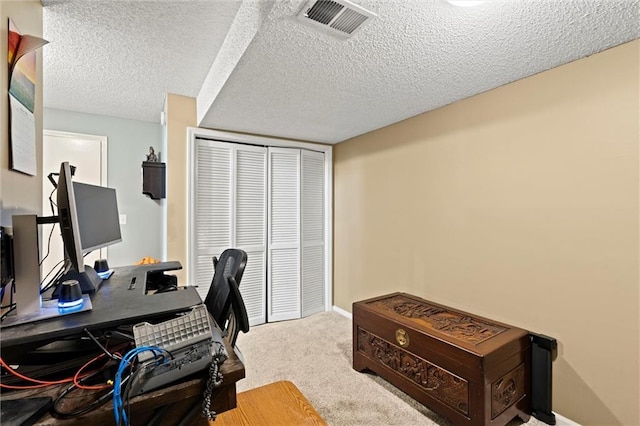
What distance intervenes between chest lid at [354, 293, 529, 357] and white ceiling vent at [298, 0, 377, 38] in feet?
5.72

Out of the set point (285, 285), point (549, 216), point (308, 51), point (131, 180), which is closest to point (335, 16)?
point (308, 51)

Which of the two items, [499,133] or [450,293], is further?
[450,293]

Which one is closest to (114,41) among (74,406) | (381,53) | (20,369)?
(381,53)

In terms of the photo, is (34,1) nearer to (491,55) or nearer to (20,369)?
(20,369)

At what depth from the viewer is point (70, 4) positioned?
1.61 meters

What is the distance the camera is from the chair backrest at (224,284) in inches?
59.2

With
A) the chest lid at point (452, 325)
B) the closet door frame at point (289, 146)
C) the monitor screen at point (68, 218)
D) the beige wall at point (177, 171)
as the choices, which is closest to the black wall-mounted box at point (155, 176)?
the beige wall at point (177, 171)

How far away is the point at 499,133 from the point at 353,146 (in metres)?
1.64

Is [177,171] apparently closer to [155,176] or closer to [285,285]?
[155,176]

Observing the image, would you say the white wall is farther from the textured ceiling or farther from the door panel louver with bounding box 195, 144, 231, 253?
the door panel louver with bounding box 195, 144, 231, 253

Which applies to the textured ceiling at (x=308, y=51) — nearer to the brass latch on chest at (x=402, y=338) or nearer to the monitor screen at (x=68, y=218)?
the monitor screen at (x=68, y=218)

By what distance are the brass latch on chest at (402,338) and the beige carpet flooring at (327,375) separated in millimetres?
374

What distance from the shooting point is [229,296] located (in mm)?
1435

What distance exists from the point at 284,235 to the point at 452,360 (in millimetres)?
2206
